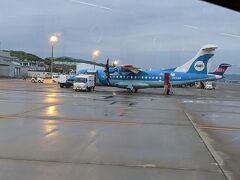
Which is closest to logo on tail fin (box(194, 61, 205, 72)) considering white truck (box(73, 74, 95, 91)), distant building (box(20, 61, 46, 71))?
white truck (box(73, 74, 95, 91))

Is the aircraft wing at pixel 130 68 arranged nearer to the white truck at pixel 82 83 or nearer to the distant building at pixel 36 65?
the white truck at pixel 82 83

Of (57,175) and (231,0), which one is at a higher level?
(231,0)

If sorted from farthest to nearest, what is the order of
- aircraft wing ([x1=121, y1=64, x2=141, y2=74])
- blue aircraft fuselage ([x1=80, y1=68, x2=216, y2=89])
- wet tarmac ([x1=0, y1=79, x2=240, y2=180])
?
blue aircraft fuselage ([x1=80, y1=68, x2=216, y2=89])
aircraft wing ([x1=121, y1=64, x2=141, y2=74])
wet tarmac ([x1=0, y1=79, x2=240, y2=180])

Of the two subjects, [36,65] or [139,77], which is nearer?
[139,77]

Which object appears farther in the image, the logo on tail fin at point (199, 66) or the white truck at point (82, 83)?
the logo on tail fin at point (199, 66)

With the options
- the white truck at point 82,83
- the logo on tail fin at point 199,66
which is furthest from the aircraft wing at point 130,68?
the logo on tail fin at point 199,66

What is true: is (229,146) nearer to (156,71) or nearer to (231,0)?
(231,0)

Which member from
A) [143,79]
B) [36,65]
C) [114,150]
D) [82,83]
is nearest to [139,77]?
[143,79]

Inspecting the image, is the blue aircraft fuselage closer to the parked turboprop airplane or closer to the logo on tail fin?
the parked turboprop airplane

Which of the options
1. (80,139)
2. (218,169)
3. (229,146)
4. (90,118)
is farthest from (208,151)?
(90,118)

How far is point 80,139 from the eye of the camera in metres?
12.6

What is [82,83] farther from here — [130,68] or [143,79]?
[143,79]

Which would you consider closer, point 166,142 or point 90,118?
point 166,142

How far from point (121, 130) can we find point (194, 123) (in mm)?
4871
